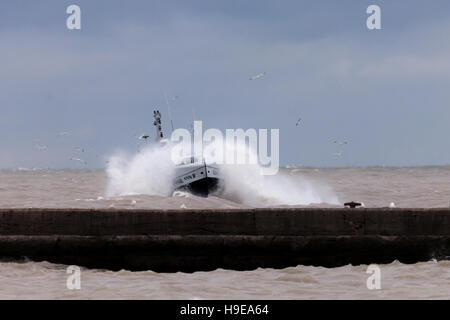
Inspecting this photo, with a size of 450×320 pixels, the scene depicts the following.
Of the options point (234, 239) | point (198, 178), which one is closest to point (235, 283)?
point (234, 239)

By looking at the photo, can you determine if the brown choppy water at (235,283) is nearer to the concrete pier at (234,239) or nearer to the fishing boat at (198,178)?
the concrete pier at (234,239)

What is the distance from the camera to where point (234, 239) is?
12.7 m

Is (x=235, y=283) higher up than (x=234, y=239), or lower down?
lower down

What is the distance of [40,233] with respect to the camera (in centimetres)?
1316

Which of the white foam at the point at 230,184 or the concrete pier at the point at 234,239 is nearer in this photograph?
the concrete pier at the point at 234,239

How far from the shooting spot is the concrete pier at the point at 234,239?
41.4 feet

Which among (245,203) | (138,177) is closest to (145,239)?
(245,203)

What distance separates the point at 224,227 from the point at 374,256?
7.28 ft

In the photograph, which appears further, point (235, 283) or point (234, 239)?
point (234, 239)

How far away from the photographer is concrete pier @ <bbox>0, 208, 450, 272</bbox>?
12625 mm

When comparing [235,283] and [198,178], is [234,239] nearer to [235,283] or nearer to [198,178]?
[235,283]

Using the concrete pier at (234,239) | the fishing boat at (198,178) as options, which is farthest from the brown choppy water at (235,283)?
the fishing boat at (198,178)

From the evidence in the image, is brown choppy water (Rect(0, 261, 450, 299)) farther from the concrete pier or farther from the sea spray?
the sea spray

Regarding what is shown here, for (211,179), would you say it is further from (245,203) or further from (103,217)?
(103,217)
